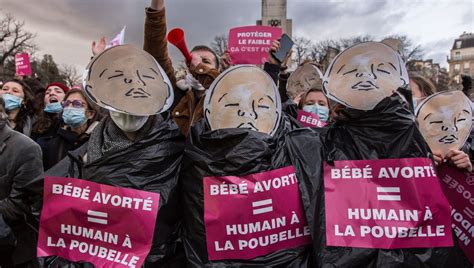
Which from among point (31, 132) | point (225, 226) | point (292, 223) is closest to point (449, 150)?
point (292, 223)

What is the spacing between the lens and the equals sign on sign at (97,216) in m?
1.88

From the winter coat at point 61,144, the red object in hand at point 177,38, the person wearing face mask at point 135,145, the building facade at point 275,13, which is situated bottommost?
the person wearing face mask at point 135,145

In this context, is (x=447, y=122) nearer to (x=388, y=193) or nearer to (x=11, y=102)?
(x=388, y=193)

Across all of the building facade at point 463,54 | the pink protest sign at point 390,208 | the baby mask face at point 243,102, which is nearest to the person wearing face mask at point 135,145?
the baby mask face at point 243,102

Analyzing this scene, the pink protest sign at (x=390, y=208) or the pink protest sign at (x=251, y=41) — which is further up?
the pink protest sign at (x=251, y=41)

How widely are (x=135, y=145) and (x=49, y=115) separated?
2.17 metres

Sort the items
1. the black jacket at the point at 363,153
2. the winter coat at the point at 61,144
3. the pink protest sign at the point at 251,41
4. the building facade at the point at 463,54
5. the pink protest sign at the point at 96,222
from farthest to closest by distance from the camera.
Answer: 1. the building facade at the point at 463,54
2. the pink protest sign at the point at 251,41
3. the winter coat at the point at 61,144
4. the pink protest sign at the point at 96,222
5. the black jacket at the point at 363,153

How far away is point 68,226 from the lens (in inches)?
75.4

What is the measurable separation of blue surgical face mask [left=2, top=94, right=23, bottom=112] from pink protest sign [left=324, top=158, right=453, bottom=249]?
281 centimetres

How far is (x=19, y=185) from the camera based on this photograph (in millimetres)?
2398

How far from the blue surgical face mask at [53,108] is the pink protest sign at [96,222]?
6.27ft

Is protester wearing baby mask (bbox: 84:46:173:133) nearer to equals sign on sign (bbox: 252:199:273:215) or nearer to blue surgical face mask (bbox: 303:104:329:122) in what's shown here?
equals sign on sign (bbox: 252:199:273:215)

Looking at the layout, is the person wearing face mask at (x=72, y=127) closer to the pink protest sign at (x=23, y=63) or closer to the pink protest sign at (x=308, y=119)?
the pink protest sign at (x=308, y=119)

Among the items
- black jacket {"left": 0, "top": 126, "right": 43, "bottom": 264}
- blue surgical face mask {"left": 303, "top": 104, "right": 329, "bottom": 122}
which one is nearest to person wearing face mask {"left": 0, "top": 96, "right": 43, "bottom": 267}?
black jacket {"left": 0, "top": 126, "right": 43, "bottom": 264}
